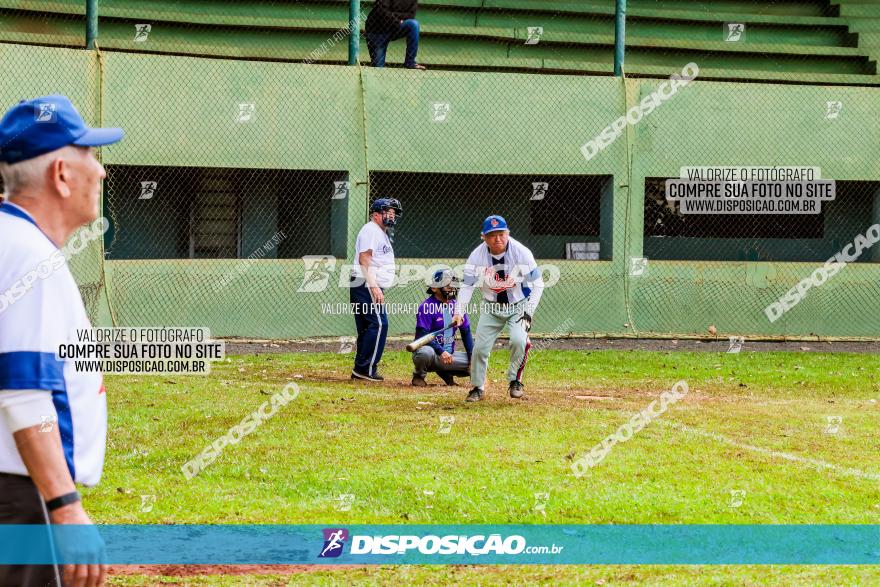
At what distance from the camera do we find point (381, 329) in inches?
551

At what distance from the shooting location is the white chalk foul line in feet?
28.7

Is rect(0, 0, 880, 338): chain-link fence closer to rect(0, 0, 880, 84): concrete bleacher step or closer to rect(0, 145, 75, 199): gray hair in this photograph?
rect(0, 0, 880, 84): concrete bleacher step

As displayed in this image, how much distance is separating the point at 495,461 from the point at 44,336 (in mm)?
6250

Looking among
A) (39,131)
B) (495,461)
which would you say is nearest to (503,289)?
(495,461)

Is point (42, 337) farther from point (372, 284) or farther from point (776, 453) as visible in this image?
point (372, 284)

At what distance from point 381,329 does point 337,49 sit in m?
9.50

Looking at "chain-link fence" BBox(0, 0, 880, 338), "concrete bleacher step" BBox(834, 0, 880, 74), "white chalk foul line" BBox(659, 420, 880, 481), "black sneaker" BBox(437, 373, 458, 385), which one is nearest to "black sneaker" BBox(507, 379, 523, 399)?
"black sneaker" BBox(437, 373, 458, 385)

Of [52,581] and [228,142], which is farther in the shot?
[228,142]

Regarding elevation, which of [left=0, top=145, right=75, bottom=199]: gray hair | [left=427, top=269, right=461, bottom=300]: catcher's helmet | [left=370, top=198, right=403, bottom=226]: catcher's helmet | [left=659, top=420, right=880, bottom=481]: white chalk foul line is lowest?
[left=659, top=420, right=880, bottom=481]: white chalk foul line

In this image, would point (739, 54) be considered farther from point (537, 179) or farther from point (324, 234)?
point (324, 234)

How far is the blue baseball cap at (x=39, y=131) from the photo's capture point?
3.16 metres

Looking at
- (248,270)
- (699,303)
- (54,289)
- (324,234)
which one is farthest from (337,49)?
(54,289)

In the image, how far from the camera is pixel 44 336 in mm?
3008

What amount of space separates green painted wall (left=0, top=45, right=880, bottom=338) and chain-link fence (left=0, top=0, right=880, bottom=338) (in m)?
0.04
